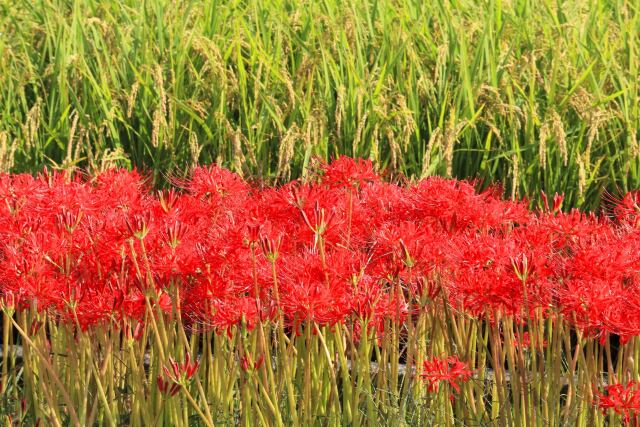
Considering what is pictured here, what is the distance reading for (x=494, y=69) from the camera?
4.38 meters

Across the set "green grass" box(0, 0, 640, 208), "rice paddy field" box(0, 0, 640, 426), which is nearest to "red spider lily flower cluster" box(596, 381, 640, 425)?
"rice paddy field" box(0, 0, 640, 426)

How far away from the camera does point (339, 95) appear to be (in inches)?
164

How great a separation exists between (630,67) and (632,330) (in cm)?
256

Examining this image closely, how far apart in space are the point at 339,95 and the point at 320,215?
1985 millimetres

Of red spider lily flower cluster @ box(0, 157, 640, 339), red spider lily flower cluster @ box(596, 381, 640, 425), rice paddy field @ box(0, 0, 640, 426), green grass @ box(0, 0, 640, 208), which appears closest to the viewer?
red spider lily flower cluster @ box(596, 381, 640, 425)

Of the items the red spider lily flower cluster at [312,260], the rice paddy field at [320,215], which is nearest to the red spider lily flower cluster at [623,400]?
the rice paddy field at [320,215]

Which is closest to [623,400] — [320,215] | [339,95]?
[320,215]

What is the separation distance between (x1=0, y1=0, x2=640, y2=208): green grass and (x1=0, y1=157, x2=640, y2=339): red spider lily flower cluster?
3.70 feet

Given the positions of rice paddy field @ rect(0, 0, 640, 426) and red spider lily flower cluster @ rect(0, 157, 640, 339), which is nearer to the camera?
red spider lily flower cluster @ rect(0, 157, 640, 339)

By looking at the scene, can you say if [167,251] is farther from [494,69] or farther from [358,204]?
[494,69]

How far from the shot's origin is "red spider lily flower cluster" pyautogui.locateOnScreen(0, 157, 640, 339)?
2188mm

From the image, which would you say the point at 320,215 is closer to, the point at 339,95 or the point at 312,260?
the point at 312,260

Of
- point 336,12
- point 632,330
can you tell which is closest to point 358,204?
point 632,330

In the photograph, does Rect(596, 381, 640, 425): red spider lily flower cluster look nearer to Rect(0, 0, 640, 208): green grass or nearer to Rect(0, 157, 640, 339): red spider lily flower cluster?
Rect(0, 157, 640, 339): red spider lily flower cluster
